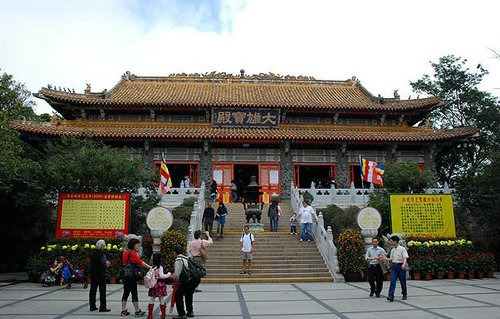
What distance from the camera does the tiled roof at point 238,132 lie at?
18859 mm

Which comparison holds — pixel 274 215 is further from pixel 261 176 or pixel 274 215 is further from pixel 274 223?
pixel 261 176

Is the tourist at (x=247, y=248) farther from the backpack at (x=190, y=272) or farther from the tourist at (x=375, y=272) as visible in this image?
the backpack at (x=190, y=272)

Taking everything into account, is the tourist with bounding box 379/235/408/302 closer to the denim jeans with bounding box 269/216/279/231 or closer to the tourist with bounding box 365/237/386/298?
the tourist with bounding box 365/237/386/298

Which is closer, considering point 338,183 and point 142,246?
point 142,246

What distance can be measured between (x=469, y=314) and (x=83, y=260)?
9749mm

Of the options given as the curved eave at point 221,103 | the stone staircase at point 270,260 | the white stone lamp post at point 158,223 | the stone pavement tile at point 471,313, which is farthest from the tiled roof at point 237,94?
the stone pavement tile at point 471,313

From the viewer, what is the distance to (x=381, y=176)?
15.5m

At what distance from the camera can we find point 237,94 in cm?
2392

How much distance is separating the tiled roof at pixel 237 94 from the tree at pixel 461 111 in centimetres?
540

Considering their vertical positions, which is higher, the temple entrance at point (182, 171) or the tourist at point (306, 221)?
the temple entrance at point (182, 171)

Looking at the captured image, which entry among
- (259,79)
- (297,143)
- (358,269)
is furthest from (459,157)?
(358,269)

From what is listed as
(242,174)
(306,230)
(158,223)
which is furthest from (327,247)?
(242,174)

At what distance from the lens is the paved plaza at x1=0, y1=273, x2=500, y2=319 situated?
21.3ft

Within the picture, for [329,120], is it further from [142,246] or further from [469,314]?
[469,314]
